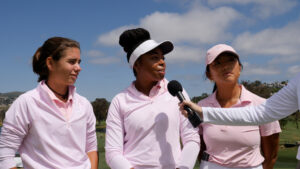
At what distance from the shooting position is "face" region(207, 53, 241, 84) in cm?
369

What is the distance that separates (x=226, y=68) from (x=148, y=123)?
1.02 meters

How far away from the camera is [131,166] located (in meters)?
3.32

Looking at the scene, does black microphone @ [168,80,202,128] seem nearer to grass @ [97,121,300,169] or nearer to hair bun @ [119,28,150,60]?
hair bun @ [119,28,150,60]

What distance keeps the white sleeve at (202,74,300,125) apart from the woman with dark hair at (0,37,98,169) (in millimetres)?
1210

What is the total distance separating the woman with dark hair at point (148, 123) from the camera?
3.36 m

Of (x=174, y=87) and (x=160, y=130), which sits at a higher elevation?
(x=174, y=87)

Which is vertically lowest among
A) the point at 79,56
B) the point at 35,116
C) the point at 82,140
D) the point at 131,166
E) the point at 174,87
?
the point at 131,166

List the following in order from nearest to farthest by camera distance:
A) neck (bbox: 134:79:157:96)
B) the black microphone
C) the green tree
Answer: the black microphone → neck (bbox: 134:79:157:96) → the green tree

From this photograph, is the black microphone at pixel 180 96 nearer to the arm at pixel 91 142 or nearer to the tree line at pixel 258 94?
the arm at pixel 91 142

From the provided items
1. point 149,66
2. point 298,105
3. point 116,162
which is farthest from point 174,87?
point 298,105

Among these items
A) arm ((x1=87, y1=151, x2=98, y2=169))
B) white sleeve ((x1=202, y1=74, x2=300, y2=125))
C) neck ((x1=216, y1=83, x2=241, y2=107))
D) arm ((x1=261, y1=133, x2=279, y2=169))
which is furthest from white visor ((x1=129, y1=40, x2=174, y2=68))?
arm ((x1=261, y1=133, x2=279, y2=169))

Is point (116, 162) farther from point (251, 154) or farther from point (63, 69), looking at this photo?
point (251, 154)

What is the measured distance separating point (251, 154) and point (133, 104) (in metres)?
1.30

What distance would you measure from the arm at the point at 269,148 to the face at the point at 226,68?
Result: 72cm
